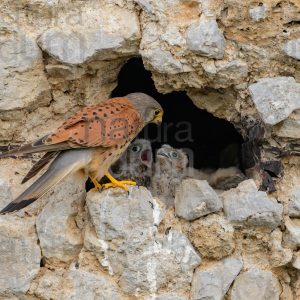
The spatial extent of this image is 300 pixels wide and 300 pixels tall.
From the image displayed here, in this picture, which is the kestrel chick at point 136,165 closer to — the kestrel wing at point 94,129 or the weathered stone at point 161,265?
the kestrel wing at point 94,129

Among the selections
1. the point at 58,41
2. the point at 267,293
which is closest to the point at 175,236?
the point at 267,293

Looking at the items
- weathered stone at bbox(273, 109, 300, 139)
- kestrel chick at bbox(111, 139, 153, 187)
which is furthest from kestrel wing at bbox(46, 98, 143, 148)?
weathered stone at bbox(273, 109, 300, 139)

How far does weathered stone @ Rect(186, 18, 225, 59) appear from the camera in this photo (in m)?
5.17

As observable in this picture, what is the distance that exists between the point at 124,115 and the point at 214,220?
966 millimetres

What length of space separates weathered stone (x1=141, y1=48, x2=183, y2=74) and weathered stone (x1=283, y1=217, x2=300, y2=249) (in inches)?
51.7

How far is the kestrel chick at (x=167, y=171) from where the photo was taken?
20.1 feet

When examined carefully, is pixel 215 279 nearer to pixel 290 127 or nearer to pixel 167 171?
pixel 290 127

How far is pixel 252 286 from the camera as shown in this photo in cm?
509

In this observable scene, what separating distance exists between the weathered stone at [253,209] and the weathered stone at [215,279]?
0.94 feet

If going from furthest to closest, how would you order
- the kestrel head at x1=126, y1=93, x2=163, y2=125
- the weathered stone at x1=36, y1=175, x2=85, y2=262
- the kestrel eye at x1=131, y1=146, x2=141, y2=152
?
the kestrel eye at x1=131, y1=146, x2=141, y2=152 → the kestrel head at x1=126, y1=93, x2=163, y2=125 → the weathered stone at x1=36, y1=175, x2=85, y2=262

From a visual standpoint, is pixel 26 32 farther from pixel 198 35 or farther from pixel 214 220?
pixel 214 220

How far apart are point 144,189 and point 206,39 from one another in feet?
3.65

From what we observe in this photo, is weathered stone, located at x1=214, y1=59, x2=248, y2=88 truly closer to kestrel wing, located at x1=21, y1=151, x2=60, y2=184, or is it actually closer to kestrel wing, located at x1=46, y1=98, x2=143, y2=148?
kestrel wing, located at x1=46, y1=98, x2=143, y2=148

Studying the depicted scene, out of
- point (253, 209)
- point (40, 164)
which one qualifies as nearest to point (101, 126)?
point (40, 164)
